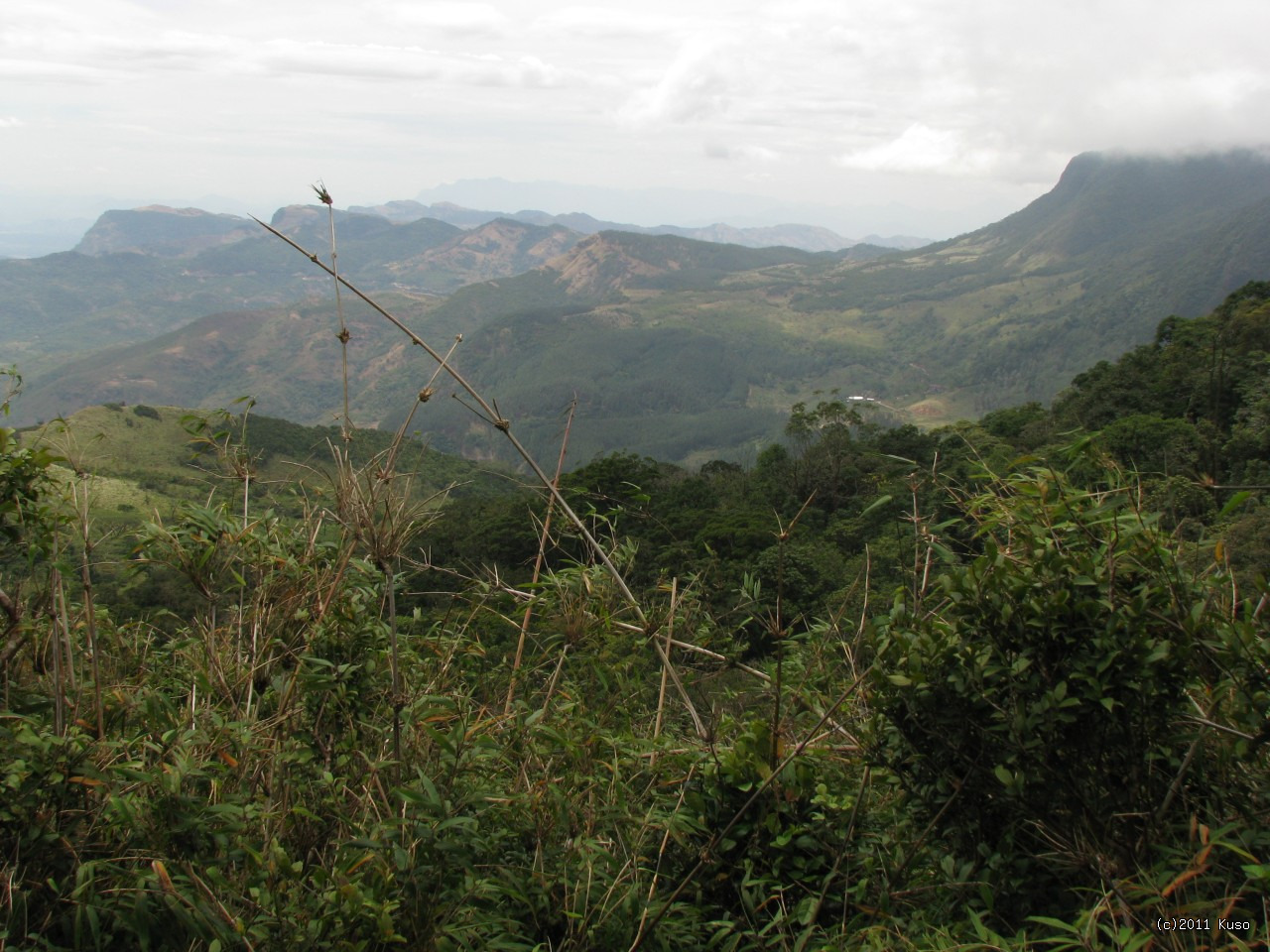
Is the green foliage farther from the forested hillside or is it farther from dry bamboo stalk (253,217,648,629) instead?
dry bamboo stalk (253,217,648,629)

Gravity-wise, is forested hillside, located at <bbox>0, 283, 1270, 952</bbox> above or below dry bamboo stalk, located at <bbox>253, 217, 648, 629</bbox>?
below

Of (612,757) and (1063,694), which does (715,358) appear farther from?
(1063,694)

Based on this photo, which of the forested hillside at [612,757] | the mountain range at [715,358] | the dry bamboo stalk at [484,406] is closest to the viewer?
the forested hillside at [612,757]

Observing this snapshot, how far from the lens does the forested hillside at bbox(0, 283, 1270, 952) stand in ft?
7.45

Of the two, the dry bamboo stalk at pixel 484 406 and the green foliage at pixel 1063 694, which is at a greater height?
the dry bamboo stalk at pixel 484 406

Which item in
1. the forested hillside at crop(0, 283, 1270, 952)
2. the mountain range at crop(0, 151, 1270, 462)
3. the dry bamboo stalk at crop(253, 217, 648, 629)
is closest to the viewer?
the forested hillside at crop(0, 283, 1270, 952)

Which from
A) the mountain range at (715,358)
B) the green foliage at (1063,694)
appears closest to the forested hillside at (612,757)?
the green foliage at (1063,694)

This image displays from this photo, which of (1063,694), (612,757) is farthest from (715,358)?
(1063,694)

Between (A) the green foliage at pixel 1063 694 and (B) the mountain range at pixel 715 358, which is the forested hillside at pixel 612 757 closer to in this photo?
(A) the green foliage at pixel 1063 694

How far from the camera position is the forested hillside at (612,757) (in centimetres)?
227

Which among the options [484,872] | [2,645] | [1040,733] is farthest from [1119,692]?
[2,645]

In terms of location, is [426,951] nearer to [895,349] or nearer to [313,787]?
[313,787]

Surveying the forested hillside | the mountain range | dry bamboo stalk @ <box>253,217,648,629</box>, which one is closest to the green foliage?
the forested hillside

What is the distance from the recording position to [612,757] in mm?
3260
